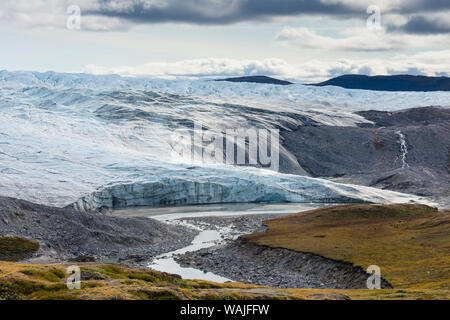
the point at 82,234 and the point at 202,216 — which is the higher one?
the point at 82,234

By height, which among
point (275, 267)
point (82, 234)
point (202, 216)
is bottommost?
point (202, 216)

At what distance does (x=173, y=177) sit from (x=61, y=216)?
4613cm

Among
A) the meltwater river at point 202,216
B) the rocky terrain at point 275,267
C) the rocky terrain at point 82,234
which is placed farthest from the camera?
the rocky terrain at point 82,234

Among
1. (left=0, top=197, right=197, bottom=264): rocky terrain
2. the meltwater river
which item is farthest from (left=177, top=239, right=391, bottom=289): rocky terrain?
(left=0, top=197, right=197, bottom=264): rocky terrain

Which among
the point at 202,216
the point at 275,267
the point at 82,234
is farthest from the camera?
the point at 202,216

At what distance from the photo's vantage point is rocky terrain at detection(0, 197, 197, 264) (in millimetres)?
63531

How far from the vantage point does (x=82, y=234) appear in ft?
224

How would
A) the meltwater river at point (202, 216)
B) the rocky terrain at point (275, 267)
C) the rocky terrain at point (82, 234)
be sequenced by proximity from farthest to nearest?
the rocky terrain at point (82, 234), the meltwater river at point (202, 216), the rocky terrain at point (275, 267)

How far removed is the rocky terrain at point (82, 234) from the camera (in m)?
63.5

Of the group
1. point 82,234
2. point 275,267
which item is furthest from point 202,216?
point 275,267

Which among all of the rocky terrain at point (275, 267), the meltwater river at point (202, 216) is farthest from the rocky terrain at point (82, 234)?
the rocky terrain at point (275, 267)

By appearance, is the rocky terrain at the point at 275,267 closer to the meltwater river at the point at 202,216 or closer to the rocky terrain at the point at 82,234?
the meltwater river at the point at 202,216

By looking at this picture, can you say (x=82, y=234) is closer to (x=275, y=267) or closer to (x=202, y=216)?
(x=275, y=267)

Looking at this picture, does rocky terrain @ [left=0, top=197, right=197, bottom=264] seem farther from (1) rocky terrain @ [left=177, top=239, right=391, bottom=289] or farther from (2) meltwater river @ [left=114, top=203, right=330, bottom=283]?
(1) rocky terrain @ [left=177, top=239, right=391, bottom=289]
